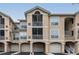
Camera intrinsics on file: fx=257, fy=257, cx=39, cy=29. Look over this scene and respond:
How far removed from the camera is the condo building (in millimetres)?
4441

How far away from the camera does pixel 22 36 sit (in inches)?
177

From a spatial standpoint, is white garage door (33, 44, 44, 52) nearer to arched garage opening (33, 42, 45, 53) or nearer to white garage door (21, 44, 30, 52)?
arched garage opening (33, 42, 45, 53)

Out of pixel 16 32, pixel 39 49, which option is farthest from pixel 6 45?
pixel 39 49

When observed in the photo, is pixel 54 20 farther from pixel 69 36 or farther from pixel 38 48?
pixel 38 48

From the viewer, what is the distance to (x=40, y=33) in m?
4.52

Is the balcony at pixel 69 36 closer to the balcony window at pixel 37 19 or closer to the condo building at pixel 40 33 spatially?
the condo building at pixel 40 33

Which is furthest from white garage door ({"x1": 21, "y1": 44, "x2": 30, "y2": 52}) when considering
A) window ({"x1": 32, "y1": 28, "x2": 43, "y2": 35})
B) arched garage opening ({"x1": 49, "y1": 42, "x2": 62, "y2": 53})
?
arched garage opening ({"x1": 49, "y1": 42, "x2": 62, "y2": 53})

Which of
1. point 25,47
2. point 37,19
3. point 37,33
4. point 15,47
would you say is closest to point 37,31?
point 37,33

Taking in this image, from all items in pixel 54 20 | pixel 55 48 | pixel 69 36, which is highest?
pixel 54 20

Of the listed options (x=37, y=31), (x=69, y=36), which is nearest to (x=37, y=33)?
(x=37, y=31)

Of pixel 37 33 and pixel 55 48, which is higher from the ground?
pixel 37 33
